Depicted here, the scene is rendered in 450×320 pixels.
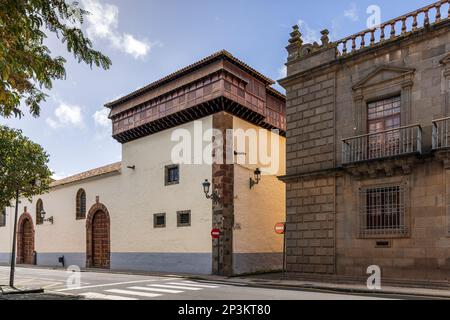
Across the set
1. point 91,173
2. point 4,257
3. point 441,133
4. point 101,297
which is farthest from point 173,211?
point 4,257

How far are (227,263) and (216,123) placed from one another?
22.2ft

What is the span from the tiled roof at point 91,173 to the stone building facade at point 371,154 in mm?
13682

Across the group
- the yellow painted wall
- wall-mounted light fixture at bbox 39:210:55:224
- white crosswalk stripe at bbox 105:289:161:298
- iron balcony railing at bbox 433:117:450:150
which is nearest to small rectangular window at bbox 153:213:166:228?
the yellow painted wall

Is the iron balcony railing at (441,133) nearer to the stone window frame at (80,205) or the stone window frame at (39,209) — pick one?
the stone window frame at (80,205)

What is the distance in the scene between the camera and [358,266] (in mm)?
14984

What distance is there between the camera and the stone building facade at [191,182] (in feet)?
66.6

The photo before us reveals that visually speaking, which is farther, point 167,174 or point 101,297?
point 167,174

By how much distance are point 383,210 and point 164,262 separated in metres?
12.2

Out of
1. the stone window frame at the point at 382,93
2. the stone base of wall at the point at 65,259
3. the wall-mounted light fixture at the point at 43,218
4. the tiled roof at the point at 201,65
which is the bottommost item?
the stone base of wall at the point at 65,259

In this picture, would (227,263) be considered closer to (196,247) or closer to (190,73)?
(196,247)

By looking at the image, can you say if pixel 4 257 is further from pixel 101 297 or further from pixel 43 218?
pixel 101 297

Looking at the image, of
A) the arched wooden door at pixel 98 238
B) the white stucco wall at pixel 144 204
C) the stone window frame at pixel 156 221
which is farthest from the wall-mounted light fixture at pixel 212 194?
the arched wooden door at pixel 98 238

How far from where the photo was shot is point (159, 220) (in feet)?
75.5

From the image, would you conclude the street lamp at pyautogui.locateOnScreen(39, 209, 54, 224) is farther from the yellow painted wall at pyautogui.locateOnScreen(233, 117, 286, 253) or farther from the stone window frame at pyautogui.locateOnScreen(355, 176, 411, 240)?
the stone window frame at pyautogui.locateOnScreen(355, 176, 411, 240)
